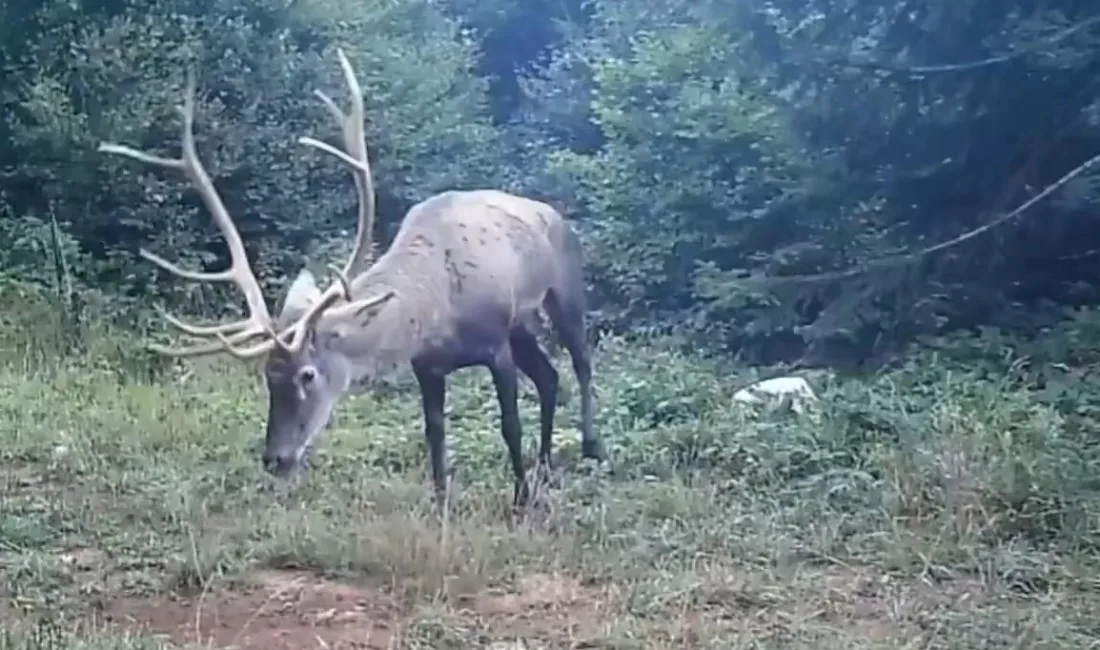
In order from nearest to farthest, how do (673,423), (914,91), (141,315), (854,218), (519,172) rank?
(673,423) → (914,91) → (854,218) → (141,315) → (519,172)

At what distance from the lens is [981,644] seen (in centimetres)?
461

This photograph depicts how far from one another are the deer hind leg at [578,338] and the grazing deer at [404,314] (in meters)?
0.10

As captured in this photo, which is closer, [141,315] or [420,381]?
[420,381]

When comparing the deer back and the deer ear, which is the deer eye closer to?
the deer ear

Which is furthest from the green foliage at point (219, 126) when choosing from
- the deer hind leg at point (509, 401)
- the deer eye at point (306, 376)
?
the deer eye at point (306, 376)

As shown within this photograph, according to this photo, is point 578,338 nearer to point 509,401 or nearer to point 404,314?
point 509,401

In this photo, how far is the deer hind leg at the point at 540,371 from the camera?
7164 mm

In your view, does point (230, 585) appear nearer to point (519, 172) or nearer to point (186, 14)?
point (186, 14)

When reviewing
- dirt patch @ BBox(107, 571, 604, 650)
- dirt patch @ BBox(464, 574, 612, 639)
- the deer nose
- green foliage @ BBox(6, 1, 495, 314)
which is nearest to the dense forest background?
green foliage @ BBox(6, 1, 495, 314)

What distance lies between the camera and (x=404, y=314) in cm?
641

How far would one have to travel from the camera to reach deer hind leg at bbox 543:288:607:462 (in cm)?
754

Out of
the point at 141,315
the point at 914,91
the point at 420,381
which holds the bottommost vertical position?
the point at 141,315

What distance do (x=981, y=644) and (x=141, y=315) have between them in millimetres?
7804

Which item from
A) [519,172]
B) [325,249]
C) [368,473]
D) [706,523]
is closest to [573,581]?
[706,523]
